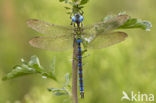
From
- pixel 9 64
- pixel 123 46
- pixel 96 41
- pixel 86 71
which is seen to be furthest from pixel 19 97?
pixel 96 41

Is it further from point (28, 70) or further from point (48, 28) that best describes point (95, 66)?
point (28, 70)

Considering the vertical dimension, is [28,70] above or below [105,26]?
below

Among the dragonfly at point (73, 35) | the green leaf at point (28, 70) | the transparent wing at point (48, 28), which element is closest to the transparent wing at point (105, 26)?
the dragonfly at point (73, 35)

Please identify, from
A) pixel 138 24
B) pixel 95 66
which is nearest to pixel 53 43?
pixel 138 24

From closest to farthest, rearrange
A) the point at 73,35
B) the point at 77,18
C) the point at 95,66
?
the point at 77,18 < the point at 73,35 < the point at 95,66

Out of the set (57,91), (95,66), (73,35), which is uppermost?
(73,35)

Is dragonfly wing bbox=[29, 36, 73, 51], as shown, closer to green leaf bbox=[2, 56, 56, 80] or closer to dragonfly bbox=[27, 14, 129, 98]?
dragonfly bbox=[27, 14, 129, 98]

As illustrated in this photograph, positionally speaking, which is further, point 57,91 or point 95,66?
point 95,66

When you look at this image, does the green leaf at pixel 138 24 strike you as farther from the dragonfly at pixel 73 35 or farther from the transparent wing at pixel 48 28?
the transparent wing at pixel 48 28
